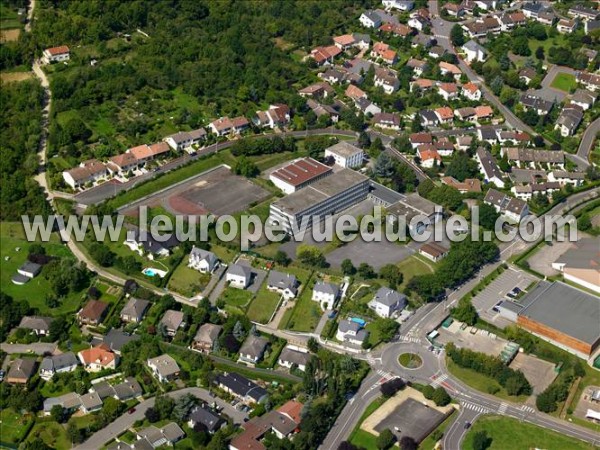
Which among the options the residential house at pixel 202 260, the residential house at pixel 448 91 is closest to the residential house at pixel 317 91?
the residential house at pixel 448 91

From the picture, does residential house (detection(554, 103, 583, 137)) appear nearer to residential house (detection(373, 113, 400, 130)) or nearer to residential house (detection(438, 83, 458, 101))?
residential house (detection(438, 83, 458, 101))

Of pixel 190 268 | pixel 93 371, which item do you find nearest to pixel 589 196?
pixel 190 268

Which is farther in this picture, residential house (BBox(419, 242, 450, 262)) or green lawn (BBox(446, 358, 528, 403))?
residential house (BBox(419, 242, 450, 262))

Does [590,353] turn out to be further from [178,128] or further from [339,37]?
[339,37]

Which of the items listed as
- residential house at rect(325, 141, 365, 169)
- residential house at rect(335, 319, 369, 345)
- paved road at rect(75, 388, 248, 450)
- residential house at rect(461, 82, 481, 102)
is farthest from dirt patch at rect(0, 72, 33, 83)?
residential house at rect(335, 319, 369, 345)

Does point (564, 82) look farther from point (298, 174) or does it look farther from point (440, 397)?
point (440, 397)

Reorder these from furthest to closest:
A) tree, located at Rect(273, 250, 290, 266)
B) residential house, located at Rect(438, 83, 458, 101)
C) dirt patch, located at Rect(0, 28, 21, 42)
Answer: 1. dirt patch, located at Rect(0, 28, 21, 42)
2. residential house, located at Rect(438, 83, 458, 101)
3. tree, located at Rect(273, 250, 290, 266)
